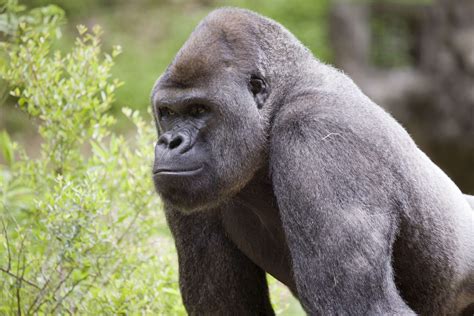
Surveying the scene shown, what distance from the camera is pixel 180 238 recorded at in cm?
387

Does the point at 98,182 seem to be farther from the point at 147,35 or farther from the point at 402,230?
the point at 147,35

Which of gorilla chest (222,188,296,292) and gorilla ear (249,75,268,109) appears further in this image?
gorilla chest (222,188,296,292)

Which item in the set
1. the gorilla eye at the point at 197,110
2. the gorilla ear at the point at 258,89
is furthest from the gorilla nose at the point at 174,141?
the gorilla ear at the point at 258,89

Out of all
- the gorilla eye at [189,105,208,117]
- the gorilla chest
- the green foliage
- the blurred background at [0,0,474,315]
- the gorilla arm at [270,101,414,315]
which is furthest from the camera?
the blurred background at [0,0,474,315]

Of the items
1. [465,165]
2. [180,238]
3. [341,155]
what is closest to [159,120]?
[180,238]

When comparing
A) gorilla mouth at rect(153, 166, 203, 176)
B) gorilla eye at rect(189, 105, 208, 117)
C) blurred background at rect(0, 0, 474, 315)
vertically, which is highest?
blurred background at rect(0, 0, 474, 315)

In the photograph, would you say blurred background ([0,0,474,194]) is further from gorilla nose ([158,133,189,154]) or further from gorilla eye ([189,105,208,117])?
gorilla nose ([158,133,189,154])

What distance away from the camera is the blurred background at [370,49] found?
1040cm

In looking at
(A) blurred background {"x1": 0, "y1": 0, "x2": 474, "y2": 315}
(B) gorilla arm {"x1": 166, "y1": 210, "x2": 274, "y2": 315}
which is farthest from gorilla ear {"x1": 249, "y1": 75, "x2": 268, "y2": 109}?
(A) blurred background {"x1": 0, "y1": 0, "x2": 474, "y2": 315}

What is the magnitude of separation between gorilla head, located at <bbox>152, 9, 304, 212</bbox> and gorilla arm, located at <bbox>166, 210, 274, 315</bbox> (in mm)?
386

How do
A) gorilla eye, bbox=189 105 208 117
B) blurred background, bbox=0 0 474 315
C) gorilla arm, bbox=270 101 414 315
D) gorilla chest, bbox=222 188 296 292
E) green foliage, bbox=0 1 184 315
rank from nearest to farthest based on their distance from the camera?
gorilla arm, bbox=270 101 414 315 < gorilla eye, bbox=189 105 208 117 < gorilla chest, bbox=222 188 296 292 < green foliage, bbox=0 1 184 315 < blurred background, bbox=0 0 474 315

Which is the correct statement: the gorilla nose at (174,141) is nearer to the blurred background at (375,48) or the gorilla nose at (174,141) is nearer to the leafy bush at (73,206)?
the leafy bush at (73,206)

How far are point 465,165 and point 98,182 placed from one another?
712 centimetres

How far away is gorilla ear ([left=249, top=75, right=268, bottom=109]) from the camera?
11.8 ft
